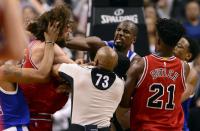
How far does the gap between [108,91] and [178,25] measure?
0.89m

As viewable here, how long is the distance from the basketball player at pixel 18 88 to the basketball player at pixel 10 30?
2428 mm

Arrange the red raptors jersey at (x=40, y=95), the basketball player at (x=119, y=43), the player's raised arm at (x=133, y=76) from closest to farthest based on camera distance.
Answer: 1. the player's raised arm at (x=133, y=76)
2. the red raptors jersey at (x=40, y=95)
3. the basketball player at (x=119, y=43)

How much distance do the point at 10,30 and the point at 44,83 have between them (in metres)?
2.81

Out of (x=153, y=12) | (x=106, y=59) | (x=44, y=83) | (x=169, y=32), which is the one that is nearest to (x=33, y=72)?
(x=44, y=83)

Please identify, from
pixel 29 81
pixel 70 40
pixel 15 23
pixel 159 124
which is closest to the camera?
pixel 15 23

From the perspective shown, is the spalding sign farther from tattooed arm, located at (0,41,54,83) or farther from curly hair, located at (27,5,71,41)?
tattooed arm, located at (0,41,54,83)

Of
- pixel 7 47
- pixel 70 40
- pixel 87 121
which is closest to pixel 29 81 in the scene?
pixel 87 121

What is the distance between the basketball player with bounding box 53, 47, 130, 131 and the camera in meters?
5.00

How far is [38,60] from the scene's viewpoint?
17.0ft

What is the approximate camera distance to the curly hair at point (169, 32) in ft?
17.3

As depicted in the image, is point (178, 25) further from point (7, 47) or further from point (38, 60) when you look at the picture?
point (7, 47)

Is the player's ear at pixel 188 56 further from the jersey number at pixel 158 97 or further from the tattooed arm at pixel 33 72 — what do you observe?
the tattooed arm at pixel 33 72

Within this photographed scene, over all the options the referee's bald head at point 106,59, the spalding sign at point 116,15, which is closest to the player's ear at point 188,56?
the spalding sign at point 116,15

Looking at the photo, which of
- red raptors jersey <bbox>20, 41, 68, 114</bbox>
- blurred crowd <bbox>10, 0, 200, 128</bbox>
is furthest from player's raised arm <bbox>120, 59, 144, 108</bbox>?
blurred crowd <bbox>10, 0, 200, 128</bbox>
